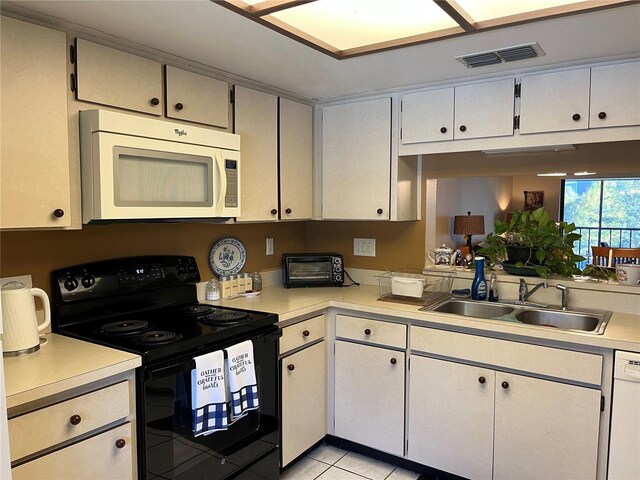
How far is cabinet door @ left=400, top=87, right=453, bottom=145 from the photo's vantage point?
8.41 feet

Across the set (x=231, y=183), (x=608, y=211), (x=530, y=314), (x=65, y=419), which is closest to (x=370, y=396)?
(x=530, y=314)

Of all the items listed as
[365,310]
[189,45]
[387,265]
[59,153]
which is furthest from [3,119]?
[387,265]

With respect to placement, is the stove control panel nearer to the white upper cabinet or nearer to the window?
the white upper cabinet

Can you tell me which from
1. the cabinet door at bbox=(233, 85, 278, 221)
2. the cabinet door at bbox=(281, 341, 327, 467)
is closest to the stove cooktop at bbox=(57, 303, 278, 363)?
the cabinet door at bbox=(281, 341, 327, 467)

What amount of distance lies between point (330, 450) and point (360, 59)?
2099 mm

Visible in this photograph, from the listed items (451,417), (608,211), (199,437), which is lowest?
(451,417)

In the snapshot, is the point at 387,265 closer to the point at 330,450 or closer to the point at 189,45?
the point at 330,450

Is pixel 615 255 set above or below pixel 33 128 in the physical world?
below

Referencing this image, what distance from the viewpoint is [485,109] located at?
2445 millimetres

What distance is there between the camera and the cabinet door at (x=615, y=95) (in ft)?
6.87

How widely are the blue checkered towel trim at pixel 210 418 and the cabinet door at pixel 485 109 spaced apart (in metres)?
1.78

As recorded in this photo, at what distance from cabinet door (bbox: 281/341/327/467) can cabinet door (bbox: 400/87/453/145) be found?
127 cm

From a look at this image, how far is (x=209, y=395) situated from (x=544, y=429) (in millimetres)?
1431

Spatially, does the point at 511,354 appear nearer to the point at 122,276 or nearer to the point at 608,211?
the point at 122,276
